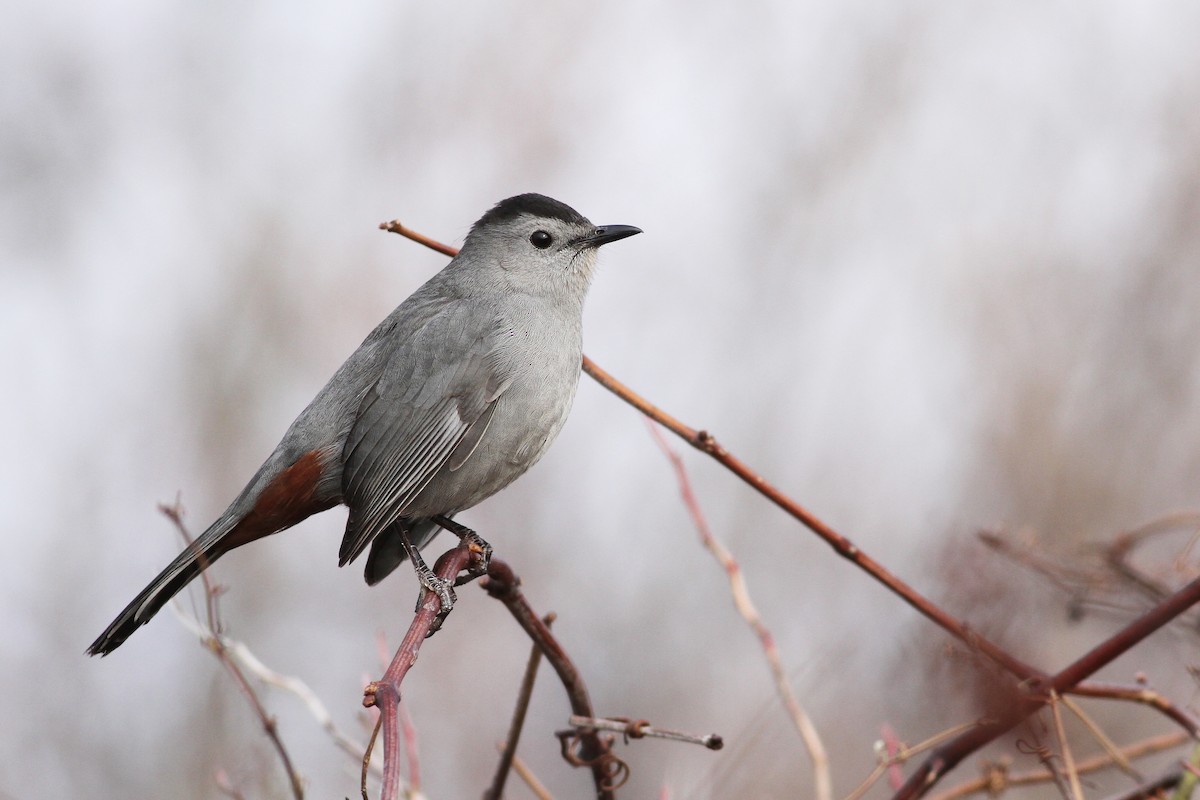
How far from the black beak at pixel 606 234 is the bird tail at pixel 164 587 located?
5.35ft

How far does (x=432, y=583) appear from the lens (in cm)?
272

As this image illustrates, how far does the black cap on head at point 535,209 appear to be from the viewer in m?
4.17

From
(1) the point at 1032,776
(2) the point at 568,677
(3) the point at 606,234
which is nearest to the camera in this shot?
(2) the point at 568,677

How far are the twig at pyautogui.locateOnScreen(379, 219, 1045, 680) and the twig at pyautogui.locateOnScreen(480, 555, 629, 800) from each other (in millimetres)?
484

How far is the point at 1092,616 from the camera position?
9.46ft

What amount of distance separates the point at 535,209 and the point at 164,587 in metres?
1.86

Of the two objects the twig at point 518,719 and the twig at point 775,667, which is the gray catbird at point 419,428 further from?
the twig at point 518,719

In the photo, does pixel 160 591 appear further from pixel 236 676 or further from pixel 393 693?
pixel 393 693

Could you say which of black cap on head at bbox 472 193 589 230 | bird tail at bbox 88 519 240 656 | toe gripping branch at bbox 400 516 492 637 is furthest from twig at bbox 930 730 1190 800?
black cap on head at bbox 472 193 589 230

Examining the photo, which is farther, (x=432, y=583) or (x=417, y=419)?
(x=417, y=419)

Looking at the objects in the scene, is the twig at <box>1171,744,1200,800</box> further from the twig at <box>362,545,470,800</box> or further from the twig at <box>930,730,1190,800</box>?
the twig at <box>362,545,470,800</box>

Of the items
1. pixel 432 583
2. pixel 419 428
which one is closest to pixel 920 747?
pixel 432 583

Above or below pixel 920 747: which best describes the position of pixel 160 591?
above

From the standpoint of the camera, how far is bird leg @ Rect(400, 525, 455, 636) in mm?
2385
